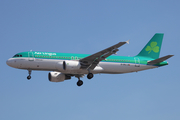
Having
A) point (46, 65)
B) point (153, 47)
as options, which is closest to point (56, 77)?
point (46, 65)

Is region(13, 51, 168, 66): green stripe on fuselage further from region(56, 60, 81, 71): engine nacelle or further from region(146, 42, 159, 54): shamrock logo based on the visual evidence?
region(146, 42, 159, 54): shamrock logo

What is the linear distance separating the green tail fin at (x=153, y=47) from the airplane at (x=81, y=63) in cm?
17

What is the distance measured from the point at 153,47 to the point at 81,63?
1405 cm

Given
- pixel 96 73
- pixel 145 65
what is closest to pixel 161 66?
pixel 145 65

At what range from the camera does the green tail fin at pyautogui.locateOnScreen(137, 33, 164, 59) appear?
173 ft

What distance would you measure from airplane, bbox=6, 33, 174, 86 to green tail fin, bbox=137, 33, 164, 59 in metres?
0.17

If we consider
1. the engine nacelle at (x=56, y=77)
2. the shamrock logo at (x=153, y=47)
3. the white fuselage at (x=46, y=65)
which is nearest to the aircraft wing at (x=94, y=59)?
the white fuselage at (x=46, y=65)

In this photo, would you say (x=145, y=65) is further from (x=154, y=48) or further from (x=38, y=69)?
(x=38, y=69)

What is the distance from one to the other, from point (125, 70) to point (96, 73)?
4.39 metres

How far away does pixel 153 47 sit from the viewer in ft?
177

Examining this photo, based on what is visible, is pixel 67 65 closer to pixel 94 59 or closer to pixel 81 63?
pixel 81 63

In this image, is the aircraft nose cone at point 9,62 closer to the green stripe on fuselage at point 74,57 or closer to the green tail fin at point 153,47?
the green stripe on fuselage at point 74,57

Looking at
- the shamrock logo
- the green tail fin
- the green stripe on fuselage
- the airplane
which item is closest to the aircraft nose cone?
the airplane

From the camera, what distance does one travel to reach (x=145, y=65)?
50312 millimetres
